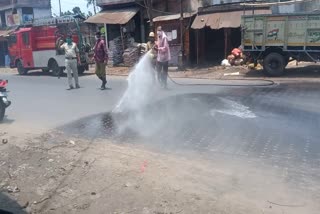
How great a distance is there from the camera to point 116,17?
22.7 metres

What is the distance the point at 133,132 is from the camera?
7.00 metres

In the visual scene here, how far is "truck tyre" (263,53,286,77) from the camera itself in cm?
1402

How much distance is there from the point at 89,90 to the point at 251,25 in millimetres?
6687

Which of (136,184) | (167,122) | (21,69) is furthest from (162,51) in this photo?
(21,69)

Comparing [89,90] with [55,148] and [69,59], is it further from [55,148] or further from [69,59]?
[55,148]

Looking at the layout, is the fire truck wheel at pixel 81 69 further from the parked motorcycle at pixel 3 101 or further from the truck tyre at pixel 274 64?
the parked motorcycle at pixel 3 101

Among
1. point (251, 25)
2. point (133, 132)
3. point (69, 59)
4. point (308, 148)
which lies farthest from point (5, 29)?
point (308, 148)

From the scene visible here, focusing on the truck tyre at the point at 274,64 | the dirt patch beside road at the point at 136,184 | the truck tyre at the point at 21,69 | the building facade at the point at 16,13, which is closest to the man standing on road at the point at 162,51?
the truck tyre at the point at 274,64

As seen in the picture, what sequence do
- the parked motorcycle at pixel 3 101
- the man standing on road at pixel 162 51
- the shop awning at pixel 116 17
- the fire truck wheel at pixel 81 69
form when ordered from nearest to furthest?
1. the parked motorcycle at pixel 3 101
2. the man standing on road at pixel 162 51
3. the fire truck wheel at pixel 81 69
4. the shop awning at pixel 116 17

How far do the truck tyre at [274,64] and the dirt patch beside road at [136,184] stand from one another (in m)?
9.60

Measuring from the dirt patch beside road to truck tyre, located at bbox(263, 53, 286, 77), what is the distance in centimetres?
960

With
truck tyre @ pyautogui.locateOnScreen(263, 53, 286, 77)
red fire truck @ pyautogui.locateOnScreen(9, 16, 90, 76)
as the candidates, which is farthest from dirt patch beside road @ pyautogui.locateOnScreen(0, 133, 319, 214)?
red fire truck @ pyautogui.locateOnScreen(9, 16, 90, 76)

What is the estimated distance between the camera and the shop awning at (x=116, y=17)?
A: 22.2 m

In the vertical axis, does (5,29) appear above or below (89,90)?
above
